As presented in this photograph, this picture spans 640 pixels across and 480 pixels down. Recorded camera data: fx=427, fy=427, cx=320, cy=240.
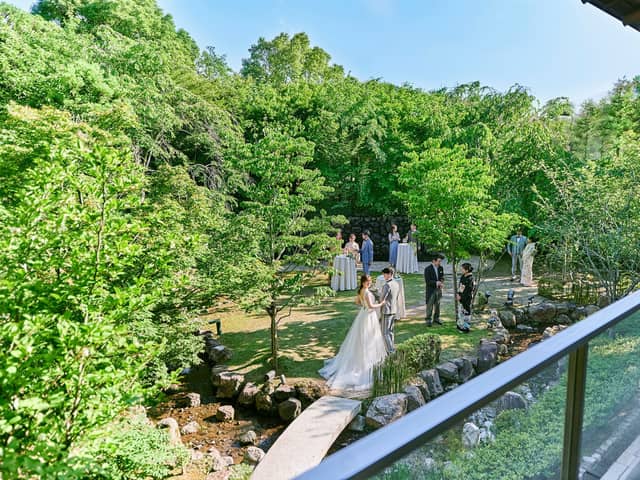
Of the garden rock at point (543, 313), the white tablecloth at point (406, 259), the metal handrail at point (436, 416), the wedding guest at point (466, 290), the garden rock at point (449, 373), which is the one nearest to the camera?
the metal handrail at point (436, 416)

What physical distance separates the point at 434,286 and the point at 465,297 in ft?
2.34

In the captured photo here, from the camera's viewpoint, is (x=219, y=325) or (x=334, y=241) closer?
(x=334, y=241)

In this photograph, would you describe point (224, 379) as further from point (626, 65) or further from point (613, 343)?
point (626, 65)

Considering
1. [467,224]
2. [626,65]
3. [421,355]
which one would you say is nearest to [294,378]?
[421,355]

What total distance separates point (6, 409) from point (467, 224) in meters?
8.73

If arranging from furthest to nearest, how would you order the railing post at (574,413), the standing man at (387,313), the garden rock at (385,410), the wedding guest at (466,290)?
the wedding guest at (466,290)
the standing man at (387,313)
the garden rock at (385,410)
the railing post at (574,413)

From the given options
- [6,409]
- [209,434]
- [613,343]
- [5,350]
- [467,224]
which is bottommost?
[209,434]

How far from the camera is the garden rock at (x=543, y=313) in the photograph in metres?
10.3

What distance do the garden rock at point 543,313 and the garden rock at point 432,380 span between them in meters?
4.48

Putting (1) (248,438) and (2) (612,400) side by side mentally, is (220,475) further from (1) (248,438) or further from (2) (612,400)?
(2) (612,400)

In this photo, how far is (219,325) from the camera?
10.0m

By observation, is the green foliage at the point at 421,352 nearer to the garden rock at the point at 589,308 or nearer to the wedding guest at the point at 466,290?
the wedding guest at the point at 466,290

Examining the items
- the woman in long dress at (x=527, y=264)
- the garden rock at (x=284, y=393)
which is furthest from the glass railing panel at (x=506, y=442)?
the woman in long dress at (x=527, y=264)

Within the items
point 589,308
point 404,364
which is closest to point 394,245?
point 589,308
